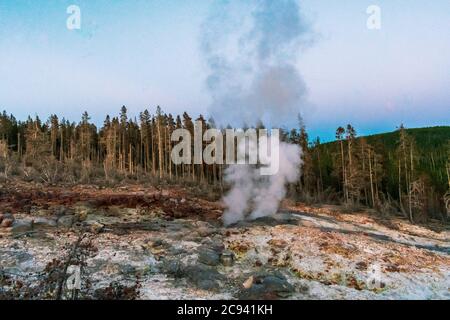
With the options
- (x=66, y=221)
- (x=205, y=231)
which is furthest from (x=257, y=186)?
(x=66, y=221)

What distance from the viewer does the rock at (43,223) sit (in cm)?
1848

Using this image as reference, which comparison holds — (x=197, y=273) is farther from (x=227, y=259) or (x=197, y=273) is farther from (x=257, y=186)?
(x=257, y=186)

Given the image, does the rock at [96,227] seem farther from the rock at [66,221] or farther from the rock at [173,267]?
the rock at [173,267]

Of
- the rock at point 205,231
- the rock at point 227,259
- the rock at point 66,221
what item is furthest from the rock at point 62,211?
the rock at point 227,259

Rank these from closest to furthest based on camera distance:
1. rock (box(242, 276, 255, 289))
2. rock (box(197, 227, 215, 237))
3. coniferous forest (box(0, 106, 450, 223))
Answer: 1. rock (box(242, 276, 255, 289))
2. rock (box(197, 227, 215, 237))
3. coniferous forest (box(0, 106, 450, 223))

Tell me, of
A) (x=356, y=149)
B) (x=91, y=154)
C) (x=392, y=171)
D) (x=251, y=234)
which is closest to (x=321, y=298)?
(x=251, y=234)

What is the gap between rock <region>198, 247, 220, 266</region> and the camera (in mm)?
15297

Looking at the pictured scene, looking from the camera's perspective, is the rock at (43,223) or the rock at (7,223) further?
the rock at (43,223)

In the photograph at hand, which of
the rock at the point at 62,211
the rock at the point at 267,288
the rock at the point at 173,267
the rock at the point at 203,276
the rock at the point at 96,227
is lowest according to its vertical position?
the rock at the point at 267,288

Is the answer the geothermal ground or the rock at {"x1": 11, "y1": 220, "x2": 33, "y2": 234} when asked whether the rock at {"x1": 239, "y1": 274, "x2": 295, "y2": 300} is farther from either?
the rock at {"x1": 11, "y1": 220, "x2": 33, "y2": 234}

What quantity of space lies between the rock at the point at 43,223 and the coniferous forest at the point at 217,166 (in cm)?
1461

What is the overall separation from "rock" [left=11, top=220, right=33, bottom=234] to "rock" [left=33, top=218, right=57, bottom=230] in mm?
244

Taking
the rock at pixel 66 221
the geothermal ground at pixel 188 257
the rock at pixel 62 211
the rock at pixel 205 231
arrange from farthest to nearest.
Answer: the rock at pixel 62 211
the rock at pixel 205 231
the rock at pixel 66 221
the geothermal ground at pixel 188 257

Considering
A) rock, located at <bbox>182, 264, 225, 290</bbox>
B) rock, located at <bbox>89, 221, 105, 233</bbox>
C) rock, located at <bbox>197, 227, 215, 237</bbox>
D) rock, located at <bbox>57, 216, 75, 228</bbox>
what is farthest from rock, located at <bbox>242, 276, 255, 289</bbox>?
rock, located at <bbox>57, 216, 75, 228</bbox>
